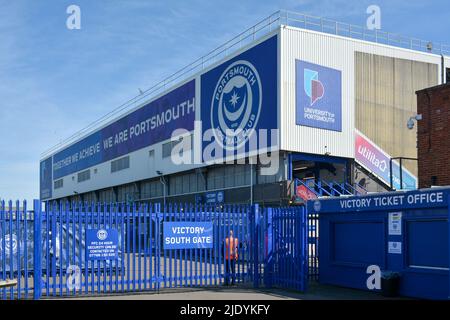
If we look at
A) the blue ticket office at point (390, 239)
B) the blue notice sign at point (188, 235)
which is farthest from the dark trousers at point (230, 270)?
the blue ticket office at point (390, 239)

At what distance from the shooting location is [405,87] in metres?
37.3

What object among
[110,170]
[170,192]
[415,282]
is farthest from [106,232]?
[110,170]

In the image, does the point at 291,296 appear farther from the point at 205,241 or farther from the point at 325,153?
the point at 325,153

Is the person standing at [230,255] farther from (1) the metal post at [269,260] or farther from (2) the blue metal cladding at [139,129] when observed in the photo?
(2) the blue metal cladding at [139,129]

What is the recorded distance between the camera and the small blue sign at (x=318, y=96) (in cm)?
3284

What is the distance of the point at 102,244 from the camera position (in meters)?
14.6

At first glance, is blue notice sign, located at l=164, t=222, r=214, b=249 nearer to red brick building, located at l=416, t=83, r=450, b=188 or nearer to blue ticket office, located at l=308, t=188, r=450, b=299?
blue ticket office, located at l=308, t=188, r=450, b=299

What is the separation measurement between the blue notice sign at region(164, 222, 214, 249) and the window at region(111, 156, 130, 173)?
38.4 metres

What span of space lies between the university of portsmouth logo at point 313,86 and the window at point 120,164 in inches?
986

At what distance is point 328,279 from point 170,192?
101 feet

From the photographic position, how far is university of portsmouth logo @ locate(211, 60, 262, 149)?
113ft

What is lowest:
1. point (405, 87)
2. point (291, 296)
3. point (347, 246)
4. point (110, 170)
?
point (291, 296)
